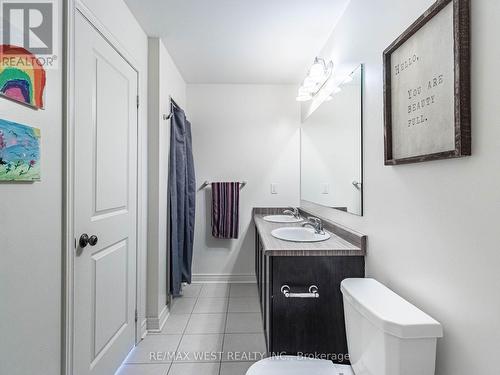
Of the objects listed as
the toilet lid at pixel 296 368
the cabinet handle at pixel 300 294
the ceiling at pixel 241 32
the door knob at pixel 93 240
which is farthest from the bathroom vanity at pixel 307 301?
the ceiling at pixel 241 32

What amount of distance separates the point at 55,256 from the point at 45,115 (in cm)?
57

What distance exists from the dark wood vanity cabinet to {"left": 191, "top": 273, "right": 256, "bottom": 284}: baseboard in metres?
1.75

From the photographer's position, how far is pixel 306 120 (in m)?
3.00

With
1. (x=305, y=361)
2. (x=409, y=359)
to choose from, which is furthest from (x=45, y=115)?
(x=409, y=359)

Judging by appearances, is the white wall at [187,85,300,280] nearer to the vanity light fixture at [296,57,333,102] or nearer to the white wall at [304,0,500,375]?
the vanity light fixture at [296,57,333,102]

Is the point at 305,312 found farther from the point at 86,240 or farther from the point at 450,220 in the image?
the point at 86,240

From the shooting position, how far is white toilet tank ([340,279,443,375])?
0.93m

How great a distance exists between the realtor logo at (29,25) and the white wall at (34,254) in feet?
0.17

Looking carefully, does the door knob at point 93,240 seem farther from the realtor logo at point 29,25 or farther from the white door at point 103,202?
the realtor logo at point 29,25

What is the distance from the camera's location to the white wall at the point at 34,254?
0.96 metres

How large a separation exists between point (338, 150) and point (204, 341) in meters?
1.70

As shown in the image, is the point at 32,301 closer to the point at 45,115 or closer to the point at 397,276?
the point at 45,115

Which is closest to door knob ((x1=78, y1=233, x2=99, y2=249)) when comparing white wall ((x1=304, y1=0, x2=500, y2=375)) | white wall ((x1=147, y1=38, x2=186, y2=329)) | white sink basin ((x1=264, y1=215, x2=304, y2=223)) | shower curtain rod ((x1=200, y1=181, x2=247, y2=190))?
white wall ((x1=147, y1=38, x2=186, y2=329))

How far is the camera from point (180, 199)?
2.70 meters
